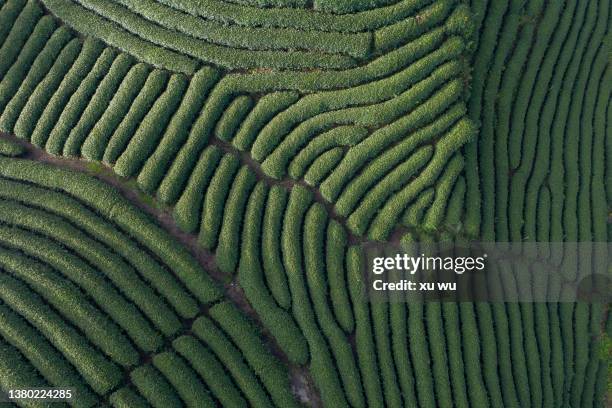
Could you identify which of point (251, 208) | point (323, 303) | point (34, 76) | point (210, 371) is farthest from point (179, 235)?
point (34, 76)

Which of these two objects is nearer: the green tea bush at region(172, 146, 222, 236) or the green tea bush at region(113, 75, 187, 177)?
the green tea bush at region(172, 146, 222, 236)

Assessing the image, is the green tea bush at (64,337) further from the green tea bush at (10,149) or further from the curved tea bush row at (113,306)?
the green tea bush at (10,149)

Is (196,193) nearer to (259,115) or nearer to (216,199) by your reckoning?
(216,199)

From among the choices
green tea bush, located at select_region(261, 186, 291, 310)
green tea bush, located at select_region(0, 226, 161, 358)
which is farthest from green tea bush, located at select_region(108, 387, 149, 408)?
green tea bush, located at select_region(261, 186, 291, 310)

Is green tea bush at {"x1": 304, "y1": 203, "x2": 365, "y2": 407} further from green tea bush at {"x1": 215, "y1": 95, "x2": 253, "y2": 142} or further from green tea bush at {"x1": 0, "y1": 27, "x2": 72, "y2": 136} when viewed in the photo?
green tea bush at {"x1": 0, "y1": 27, "x2": 72, "y2": 136}

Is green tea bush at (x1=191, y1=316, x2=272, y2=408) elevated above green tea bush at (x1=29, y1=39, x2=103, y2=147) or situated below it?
below
